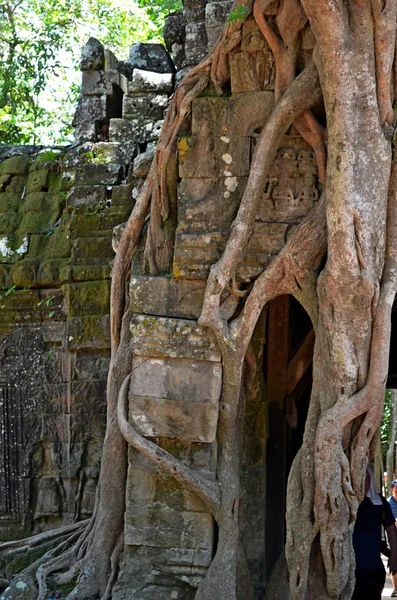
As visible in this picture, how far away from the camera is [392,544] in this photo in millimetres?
7145

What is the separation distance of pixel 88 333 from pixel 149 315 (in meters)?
1.56

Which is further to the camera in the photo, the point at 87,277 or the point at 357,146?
the point at 87,277

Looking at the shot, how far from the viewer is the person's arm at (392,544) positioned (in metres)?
7.07

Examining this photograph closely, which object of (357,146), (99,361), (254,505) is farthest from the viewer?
(99,361)

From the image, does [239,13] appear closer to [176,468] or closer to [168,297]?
[168,297]

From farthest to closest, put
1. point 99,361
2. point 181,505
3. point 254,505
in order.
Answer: point 99,361 → point 254,505 → point 181,505

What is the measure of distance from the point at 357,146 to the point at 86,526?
10.2 ft

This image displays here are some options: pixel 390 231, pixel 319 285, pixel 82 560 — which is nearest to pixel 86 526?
pixel 82 560

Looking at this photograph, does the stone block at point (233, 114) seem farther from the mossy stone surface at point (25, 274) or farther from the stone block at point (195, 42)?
the mossy stone surface at point (25, 274)

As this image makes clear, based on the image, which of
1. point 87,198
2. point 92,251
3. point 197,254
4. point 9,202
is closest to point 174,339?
point 197,254

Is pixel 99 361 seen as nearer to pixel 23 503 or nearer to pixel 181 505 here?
pixel 23 503

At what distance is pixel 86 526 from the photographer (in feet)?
24.0

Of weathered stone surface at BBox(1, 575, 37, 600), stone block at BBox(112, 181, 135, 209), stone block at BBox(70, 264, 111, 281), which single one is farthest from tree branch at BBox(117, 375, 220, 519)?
stone block at BBox(112, 181, 135, 209)

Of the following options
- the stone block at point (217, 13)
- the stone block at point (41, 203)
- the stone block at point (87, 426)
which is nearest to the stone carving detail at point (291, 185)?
the stone block at point (217, 13)
